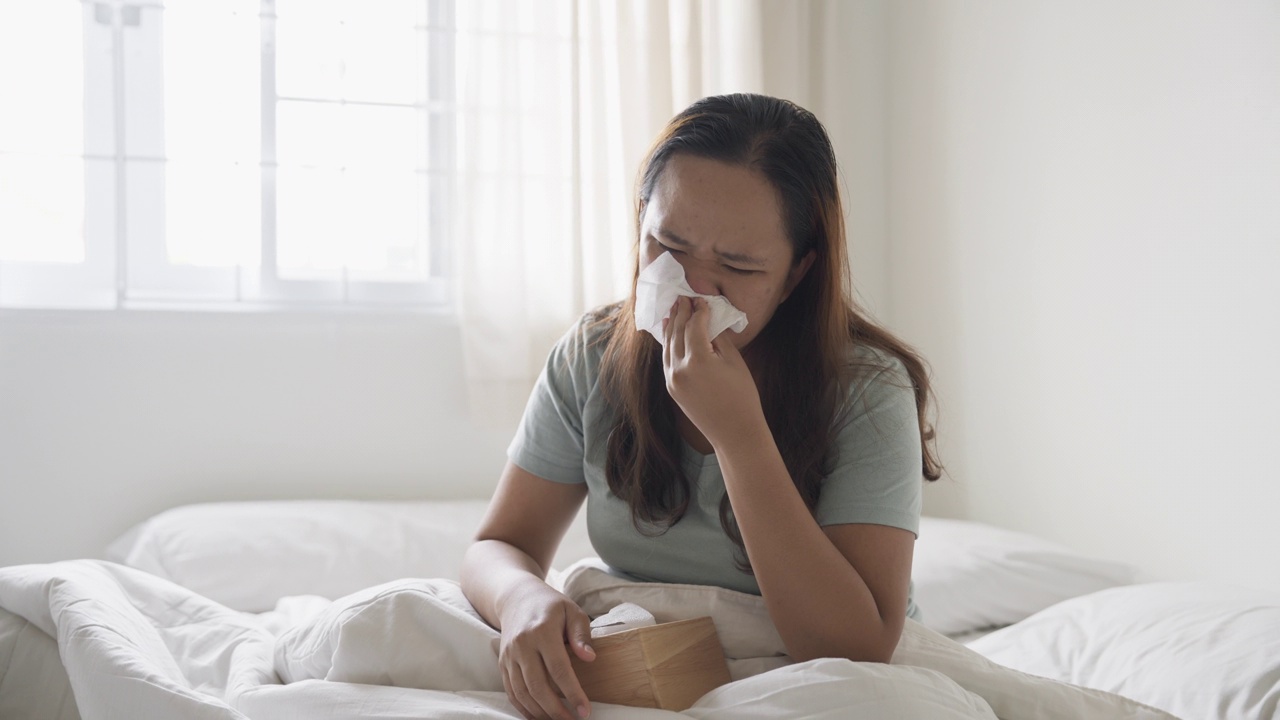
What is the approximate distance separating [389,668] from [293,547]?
1052 mm

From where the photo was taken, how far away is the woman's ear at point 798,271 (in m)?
1.25

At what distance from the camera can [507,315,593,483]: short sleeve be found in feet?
4.30

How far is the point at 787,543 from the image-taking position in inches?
41.5

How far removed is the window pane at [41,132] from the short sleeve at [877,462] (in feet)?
6.04

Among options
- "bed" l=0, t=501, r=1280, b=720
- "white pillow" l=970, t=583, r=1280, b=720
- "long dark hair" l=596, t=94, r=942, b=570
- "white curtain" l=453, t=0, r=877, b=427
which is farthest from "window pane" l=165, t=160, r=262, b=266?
"white pillow" l=970, t=583, r=1280, b=720

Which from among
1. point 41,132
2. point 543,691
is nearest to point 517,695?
point 543,691

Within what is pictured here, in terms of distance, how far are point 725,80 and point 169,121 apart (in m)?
1.32

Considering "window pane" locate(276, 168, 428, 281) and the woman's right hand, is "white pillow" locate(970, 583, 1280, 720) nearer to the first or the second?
the woman's right hand

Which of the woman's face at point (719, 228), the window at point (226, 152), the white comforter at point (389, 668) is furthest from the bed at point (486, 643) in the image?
the window at point (226, 152)

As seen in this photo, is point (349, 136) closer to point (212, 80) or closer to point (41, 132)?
point (212, 80)

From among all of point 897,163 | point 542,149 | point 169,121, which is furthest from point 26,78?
point 897,163

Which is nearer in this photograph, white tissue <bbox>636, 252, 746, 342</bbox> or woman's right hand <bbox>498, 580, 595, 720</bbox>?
woman's right hand <bbox>498, 580, 595, 720</bbox>

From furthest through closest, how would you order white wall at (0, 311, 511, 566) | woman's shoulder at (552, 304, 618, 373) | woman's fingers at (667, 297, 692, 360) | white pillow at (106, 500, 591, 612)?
white wall at (0, 311, 511, 566)
white pillow at (106, 500, 591, 612)
woman's shoulder at (552, 304, 618, 373)
woman's fingers at (667, 297, 692, 360)

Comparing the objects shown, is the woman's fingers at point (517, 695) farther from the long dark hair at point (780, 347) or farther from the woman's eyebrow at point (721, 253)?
the woman's eyebrow at point (721, 253)
